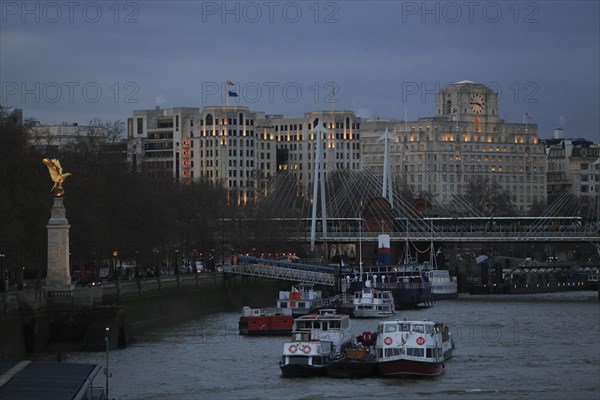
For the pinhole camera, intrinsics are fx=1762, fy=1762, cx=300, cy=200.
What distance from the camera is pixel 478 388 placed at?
66000 millimetres

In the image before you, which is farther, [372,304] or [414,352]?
[372,304]

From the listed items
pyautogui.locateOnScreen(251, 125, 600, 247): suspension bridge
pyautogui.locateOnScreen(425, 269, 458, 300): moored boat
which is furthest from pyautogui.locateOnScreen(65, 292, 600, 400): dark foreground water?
pyautogui.locateOnScreen(251, 125, 600, 247): suspension bridge

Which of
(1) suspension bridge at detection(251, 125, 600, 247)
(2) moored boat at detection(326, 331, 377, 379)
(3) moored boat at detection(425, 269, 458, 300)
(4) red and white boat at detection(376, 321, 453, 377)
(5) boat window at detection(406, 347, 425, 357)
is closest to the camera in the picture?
(4) red and white boat at detection(376, 321, 453, 377)

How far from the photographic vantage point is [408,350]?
230ft

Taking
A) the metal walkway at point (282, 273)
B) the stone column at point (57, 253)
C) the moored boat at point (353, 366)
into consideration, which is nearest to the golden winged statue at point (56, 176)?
Result: the stone column at point (57, 253)

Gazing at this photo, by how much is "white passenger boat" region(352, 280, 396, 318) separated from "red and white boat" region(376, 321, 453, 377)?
3521cm

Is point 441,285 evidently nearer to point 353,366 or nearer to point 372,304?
point 372,304

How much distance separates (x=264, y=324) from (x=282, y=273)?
130ft

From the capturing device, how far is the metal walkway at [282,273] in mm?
129575

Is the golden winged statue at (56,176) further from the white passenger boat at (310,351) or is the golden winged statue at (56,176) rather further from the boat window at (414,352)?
the boat window at (414,352)

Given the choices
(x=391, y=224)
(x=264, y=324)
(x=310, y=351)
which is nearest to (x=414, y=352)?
(x=310, y=351)

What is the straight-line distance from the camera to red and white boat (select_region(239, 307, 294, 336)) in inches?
3585

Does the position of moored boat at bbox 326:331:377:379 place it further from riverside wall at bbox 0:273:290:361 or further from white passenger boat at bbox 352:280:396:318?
white passenger boat at bbox 352:280:396:318

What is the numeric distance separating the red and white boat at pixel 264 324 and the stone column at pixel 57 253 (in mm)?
13959
